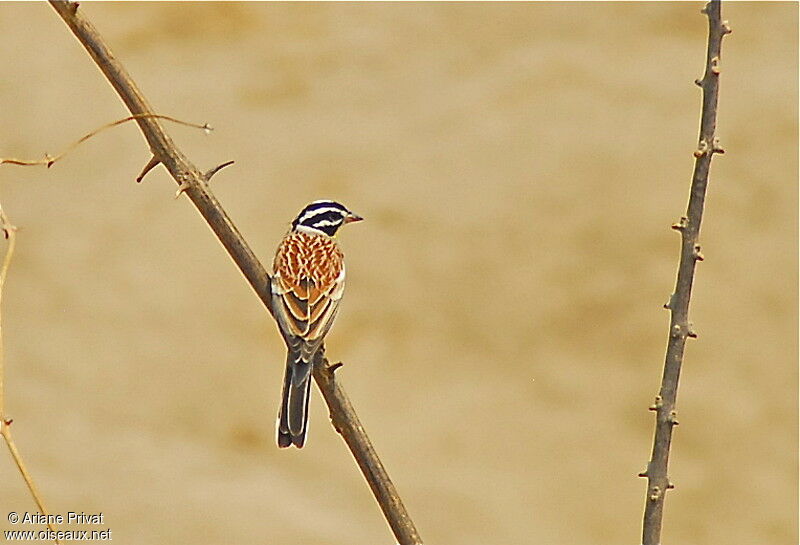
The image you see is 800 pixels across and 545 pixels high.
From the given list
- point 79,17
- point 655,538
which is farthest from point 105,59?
point 655,538

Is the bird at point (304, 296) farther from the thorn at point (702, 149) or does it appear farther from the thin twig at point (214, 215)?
the thorn at point (702, 149)

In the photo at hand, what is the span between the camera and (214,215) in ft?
4.75

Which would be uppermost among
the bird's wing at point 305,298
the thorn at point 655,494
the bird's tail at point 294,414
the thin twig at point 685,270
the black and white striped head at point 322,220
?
the black and white striped head at point 322,220

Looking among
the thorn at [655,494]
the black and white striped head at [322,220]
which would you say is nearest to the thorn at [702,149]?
the thorn at [655,494]

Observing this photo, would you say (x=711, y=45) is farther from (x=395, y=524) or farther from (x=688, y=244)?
(x=395, y=524)

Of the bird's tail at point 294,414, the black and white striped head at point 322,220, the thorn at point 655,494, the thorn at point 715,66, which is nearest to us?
the thorn at point 715,66

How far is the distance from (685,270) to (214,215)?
597 mm

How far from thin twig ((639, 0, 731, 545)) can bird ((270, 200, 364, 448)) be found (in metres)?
0.53

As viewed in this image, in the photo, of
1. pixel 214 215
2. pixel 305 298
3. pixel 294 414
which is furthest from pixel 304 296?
pixel 214 215

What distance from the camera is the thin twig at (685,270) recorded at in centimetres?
129

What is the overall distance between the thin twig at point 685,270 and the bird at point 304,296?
1.74 ft

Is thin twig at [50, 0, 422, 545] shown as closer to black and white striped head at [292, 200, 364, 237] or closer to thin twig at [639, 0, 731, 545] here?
thin twig at [639, 0, 731, 545]

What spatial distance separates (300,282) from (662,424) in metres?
0.72

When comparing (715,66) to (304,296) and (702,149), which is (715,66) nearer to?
(702,149)
